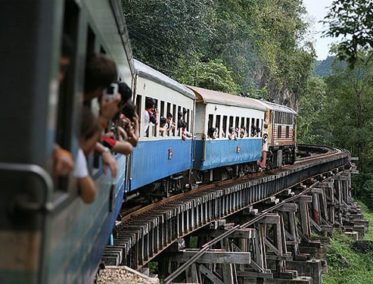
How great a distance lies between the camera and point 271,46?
50.1 meters

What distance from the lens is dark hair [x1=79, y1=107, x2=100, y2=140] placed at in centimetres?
318

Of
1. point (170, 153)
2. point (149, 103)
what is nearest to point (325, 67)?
point (170, 153)

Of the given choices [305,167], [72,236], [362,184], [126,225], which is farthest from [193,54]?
[72,236]

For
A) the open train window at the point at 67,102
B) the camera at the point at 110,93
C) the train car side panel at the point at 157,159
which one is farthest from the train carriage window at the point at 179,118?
the open train window at the point at 67,102

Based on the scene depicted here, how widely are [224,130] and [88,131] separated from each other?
17.4 meters

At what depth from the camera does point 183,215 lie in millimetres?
15695

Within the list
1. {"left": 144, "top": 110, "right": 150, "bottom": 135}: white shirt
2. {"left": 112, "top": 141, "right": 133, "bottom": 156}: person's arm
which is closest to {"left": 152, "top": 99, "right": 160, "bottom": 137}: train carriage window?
{"left": 144, "top": 110, "right": 150, "bottom": 135}: white shirt

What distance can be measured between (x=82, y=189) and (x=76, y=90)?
42cm

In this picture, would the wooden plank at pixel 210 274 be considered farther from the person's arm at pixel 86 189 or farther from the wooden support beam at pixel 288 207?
the person's arm at pixel 86 189

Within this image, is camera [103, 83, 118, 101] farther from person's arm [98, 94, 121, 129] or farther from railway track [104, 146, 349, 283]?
railway track [104, 146, 349, 283]

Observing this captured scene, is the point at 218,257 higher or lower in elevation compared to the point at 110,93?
lower

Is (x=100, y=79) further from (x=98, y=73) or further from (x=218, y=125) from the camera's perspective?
(x=218, y=125)

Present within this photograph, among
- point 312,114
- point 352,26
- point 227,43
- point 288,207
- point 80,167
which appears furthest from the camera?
point 312,114

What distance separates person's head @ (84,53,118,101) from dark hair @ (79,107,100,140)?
80 millimetres
